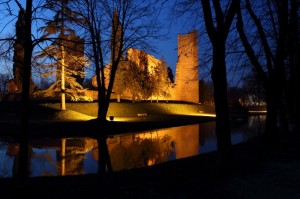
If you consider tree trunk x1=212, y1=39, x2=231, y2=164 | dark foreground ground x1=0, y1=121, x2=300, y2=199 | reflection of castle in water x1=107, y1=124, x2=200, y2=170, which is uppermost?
tree trunk x1=212, y1=39, x2=231, y2=164

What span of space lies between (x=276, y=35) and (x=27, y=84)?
519 inches

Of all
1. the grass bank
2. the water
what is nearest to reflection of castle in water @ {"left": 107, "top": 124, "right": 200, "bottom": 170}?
the water

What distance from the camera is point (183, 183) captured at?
23.7ft

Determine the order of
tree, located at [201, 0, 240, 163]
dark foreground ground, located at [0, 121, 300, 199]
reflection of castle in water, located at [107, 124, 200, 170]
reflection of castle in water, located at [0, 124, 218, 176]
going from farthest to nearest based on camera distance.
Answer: reflection of castle in water, located at [107, 124, 200, 170], reflection of castle in water, located at [0, 124, 218, 176], tree, located at [201, 0, 240, 163], dark foreground ground, located at [0, 121, 300, 199]

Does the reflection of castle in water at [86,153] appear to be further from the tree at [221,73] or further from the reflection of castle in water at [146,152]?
the tree at [221,73]

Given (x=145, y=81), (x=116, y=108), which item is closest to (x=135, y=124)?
(x=116, y=108)

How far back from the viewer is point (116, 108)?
39.9 meters

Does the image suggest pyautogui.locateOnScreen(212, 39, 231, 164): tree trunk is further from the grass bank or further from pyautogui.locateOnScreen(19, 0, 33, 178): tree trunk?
the grass bank

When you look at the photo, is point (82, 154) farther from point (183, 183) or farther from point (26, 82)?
point (26, 82)

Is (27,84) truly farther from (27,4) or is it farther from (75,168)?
(75,168)

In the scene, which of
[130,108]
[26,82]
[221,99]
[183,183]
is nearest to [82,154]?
[221,99]

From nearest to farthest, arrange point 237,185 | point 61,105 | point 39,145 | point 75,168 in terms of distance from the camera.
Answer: point 237,185
point 75,168
point 39,145
point 61,105

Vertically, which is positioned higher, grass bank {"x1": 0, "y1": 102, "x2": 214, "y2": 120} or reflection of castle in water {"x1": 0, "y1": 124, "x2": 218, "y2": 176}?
grass bank {"x1": 0, "y1": 102, "x2": 214, "y2": 120}

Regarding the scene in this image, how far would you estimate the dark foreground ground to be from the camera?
627cm
